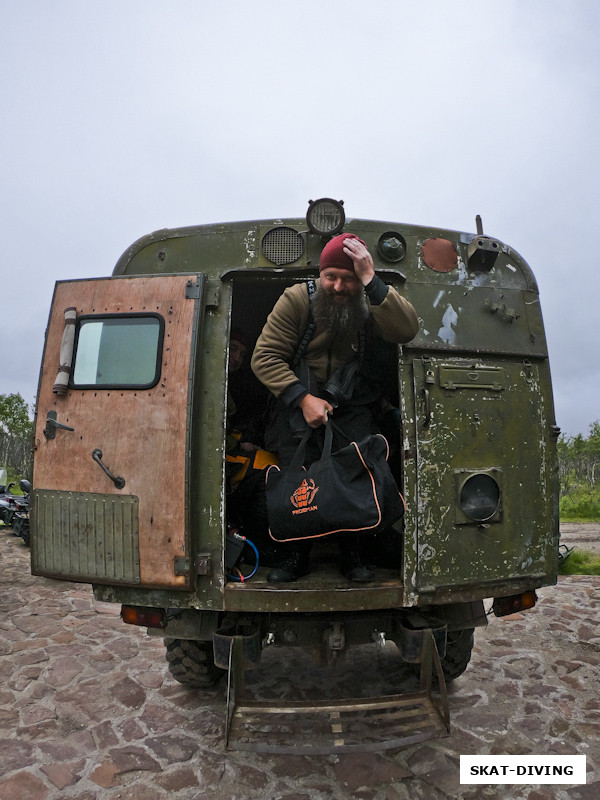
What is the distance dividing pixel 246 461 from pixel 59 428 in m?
1.24

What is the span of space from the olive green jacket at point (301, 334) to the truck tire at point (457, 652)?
196 cm

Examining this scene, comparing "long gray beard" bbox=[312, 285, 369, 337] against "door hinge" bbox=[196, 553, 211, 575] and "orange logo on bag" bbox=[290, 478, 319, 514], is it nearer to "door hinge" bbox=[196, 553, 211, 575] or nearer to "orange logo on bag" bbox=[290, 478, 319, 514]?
"orange logo on bag" bbox=[290, 478, 319, 514]

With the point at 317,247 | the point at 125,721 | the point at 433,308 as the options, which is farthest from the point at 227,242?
the point at 125,721

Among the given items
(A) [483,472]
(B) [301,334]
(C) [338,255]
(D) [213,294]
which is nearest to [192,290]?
(D) [213,294]

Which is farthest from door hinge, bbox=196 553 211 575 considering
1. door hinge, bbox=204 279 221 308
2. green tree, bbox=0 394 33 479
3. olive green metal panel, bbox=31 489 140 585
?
green tree, bbox=0 394 33 479

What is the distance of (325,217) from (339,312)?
554mm

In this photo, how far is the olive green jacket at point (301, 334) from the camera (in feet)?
9.14

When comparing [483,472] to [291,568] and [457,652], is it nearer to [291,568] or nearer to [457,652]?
[291,568]

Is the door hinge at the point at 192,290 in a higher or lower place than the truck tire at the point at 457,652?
higher

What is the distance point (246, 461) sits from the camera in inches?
145

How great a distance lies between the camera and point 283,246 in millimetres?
3127

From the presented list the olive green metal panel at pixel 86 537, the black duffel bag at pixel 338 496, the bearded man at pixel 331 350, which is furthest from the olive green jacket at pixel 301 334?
the olive green metal panel at pixel 86 537

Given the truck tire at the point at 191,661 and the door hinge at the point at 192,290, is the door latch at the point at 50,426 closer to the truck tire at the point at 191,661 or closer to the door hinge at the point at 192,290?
the door hinge at the point at 192,290

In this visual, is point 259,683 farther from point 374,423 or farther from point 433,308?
point 433,308
